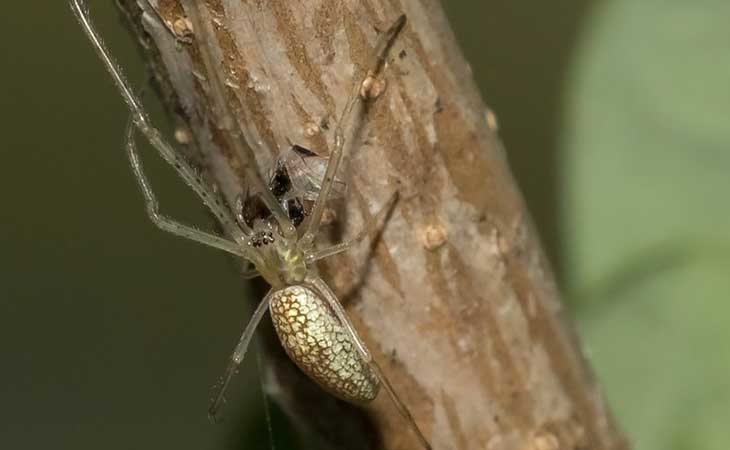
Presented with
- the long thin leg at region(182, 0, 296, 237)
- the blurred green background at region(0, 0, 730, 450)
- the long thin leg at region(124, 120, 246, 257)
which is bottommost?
the blurred green background at region(0, 0, 730, 450)

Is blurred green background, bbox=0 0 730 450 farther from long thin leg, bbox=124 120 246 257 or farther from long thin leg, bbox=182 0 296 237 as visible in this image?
long thin leg, bbox=182 0 296 237

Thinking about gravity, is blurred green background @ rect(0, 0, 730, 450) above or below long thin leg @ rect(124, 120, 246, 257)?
below

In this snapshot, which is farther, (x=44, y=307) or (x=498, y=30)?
(x=498, y=30)

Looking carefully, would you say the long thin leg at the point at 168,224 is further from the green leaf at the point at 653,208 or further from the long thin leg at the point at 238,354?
the green leaf at the point at 653,208

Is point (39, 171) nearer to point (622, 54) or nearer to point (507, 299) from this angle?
point (622, 54)

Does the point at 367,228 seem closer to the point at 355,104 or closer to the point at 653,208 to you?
the point at 355,104

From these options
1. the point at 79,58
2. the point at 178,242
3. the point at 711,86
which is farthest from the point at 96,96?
the point at 711,86

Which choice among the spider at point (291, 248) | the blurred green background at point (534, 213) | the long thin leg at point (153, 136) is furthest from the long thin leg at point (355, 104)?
the blurred green background at point (534, 213)

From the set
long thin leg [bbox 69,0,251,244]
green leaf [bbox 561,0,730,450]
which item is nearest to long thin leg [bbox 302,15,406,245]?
long thin leg [bbox 69,0,251,244]
